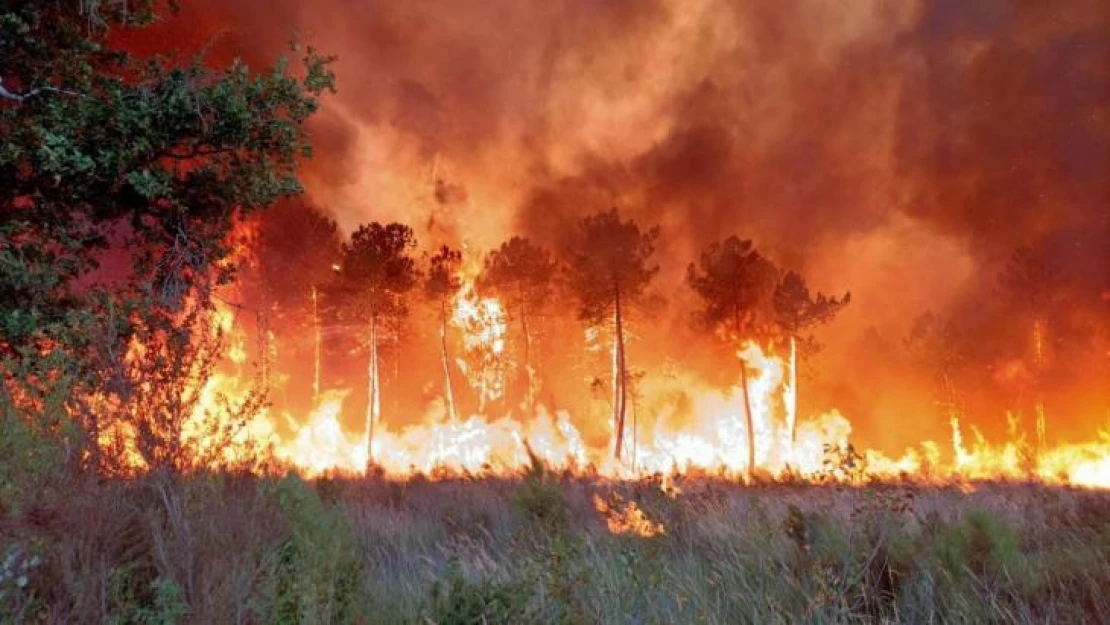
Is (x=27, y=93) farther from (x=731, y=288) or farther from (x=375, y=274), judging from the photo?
(x=731, y=288)

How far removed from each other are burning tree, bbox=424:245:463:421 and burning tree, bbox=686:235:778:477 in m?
13.4

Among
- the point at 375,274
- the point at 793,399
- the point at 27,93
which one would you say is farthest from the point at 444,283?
the point at 27,93

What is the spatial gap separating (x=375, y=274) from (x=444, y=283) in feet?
15.5

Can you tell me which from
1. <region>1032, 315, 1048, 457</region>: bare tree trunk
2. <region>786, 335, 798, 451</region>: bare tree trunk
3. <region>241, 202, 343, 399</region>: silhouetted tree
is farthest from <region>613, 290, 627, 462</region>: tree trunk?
<region>1032, 315, 1048, 457</region>: bare tree trunk

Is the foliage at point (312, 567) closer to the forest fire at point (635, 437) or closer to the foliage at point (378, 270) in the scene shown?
the forest fire at point (635, 437)

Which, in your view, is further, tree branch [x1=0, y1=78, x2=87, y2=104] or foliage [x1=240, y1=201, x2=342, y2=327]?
foliage [x1=240, y1=201, x2=342, y2=327]

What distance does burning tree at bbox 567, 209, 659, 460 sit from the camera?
1235 inches

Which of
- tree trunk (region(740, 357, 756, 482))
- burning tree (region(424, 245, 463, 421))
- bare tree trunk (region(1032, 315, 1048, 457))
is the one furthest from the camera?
bare tree trunk (region(1032, 315, 1048, 457))

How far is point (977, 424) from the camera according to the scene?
5588 cm

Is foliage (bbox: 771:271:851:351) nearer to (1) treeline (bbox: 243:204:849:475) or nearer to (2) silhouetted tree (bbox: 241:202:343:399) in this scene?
(1) treeline (bbox: 243:204:849:475)

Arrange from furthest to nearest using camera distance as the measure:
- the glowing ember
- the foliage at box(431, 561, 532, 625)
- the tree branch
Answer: the tree branch < the glowing ember < the foliage at box(431, 561, 532, 625)

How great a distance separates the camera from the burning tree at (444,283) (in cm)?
3719

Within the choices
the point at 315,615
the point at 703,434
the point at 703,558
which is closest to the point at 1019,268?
the point at 703,434

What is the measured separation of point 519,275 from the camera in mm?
41844
